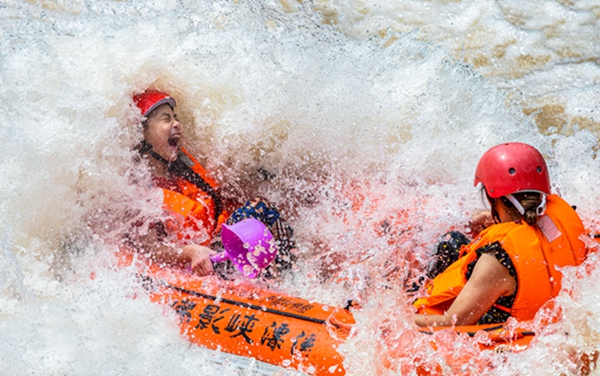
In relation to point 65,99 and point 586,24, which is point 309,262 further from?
point 586,24

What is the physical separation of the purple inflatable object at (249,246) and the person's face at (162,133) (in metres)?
0.77

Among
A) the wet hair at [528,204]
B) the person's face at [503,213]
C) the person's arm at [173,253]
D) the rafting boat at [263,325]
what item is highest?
the wet hair at [528,204]

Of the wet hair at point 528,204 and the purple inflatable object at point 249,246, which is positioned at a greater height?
the wet hair at point 528,204

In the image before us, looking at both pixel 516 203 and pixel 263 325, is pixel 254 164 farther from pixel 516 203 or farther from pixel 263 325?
pixel 516 203

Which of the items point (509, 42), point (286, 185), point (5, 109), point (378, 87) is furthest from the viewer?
point (509, 42)

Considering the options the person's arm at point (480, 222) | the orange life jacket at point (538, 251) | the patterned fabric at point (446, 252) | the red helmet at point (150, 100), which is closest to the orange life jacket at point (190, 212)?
the red helmet at point (150, 100)

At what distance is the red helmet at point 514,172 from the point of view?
2.66 m

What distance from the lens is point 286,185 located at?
422 centimetres

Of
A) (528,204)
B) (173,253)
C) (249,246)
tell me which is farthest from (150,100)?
(528,204)

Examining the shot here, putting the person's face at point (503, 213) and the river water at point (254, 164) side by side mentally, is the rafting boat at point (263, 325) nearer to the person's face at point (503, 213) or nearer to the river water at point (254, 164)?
the river water at point (254, 164)

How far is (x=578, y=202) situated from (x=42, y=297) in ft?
9.98

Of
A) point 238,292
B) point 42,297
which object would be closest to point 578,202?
point 238,292

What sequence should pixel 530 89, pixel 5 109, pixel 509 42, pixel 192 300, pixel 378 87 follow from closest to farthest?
pixel 192 300, pixel 5 109, pixel 378 87, pixel 530 89, pixel 509 42

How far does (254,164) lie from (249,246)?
111cm
